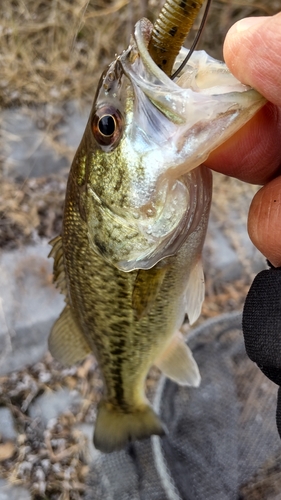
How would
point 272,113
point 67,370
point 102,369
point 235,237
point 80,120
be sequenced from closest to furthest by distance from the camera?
point 272,113
point 102,369
point 67,370
point 235,237
point 80,120

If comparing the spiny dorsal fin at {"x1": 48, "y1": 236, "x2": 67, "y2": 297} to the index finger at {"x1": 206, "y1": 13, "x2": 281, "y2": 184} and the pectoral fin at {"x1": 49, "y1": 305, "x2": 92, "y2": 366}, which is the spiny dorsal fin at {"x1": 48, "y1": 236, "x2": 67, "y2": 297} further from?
the index finger at {"x1": 206, "y1": 13, "x2": 281, "y2": 184}

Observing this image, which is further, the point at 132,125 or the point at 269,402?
the point at 269,402

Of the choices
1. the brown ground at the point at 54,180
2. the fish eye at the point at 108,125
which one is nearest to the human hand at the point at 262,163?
the fish eye at the point at 108,125

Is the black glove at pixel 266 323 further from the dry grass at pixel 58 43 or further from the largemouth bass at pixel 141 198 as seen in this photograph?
the dry grass at pixel 58 43

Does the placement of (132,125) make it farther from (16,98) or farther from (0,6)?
(0,6)

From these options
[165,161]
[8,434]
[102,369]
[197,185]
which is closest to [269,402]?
[102,369]

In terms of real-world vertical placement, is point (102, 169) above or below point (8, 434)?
above

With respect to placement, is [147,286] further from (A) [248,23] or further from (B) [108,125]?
(A) [248,23]

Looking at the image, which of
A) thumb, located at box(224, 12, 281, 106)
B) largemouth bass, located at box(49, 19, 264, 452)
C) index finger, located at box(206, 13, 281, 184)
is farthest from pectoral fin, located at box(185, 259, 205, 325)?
thumb, located at box(224, 12, 281, 106)
